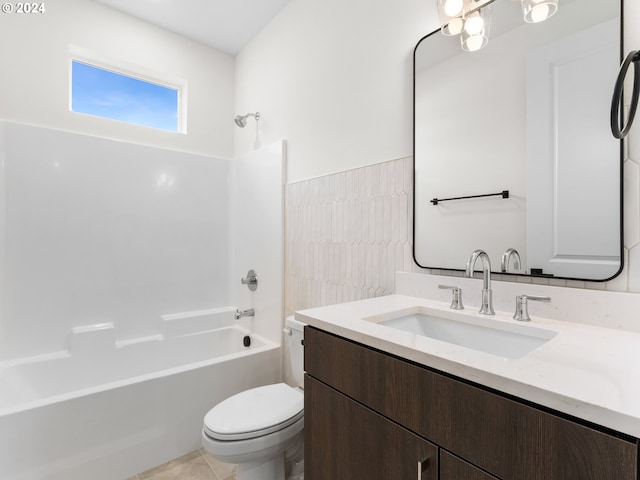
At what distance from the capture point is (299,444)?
146 centimetres

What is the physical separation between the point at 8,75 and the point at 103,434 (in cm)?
218

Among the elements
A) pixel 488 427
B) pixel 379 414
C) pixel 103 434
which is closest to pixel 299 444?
pixel 379 414

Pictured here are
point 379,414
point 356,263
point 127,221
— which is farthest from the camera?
point 127,221

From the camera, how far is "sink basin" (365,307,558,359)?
3.05 feet

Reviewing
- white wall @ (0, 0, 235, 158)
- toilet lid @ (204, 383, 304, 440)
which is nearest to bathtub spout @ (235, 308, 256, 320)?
toilet lid @ (204, 383, 304, 440)

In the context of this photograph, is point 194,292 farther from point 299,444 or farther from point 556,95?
point 556,95

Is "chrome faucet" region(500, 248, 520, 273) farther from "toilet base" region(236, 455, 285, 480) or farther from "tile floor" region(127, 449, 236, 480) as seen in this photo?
"tile floor" region(127, 449, 236, 480)

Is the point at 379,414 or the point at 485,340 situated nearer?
the point at 379,414

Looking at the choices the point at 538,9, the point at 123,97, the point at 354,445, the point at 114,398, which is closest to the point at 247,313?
the point at 114,398

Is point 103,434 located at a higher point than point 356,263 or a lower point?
lower

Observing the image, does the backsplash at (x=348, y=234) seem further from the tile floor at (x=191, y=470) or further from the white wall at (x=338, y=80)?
the tile floor at (x=191, y=470)

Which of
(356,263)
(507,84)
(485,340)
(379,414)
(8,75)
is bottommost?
(379,414)

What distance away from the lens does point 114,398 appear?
158 cm

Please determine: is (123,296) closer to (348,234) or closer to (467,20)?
(348,234)
